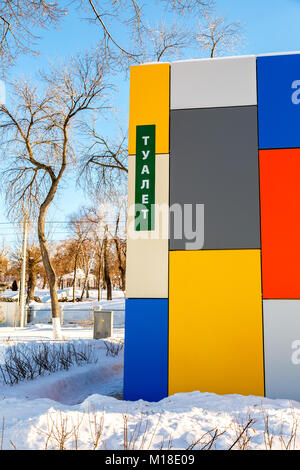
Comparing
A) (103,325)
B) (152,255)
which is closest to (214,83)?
(152,255)

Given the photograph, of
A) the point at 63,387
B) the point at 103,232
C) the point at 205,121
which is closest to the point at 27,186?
the point at 63,387

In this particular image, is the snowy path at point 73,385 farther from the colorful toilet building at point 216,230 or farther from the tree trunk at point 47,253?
the tree trunk at point 47,253

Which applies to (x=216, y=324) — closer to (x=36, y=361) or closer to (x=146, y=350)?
(x=146, y=350)

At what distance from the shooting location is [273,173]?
20.2 feet

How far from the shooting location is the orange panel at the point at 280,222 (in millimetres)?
5918

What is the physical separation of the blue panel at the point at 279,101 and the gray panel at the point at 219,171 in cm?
18

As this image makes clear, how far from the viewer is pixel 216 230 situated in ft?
20.2

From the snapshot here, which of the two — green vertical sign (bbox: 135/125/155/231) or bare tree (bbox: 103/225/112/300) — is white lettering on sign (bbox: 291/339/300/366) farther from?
bare tree (bbox: 103/225/112/300)

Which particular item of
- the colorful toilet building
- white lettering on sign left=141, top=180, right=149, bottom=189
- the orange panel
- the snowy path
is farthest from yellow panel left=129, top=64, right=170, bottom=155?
the snowy path

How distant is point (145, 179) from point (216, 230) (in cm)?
132

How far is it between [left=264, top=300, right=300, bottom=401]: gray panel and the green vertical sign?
2093 millimetres

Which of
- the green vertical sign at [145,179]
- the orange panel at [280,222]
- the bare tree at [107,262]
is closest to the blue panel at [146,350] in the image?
the green vertical sign at [145,179]

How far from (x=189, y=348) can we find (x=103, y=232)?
33062mm

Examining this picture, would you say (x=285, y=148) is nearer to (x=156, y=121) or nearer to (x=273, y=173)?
(x=273, y=173)
